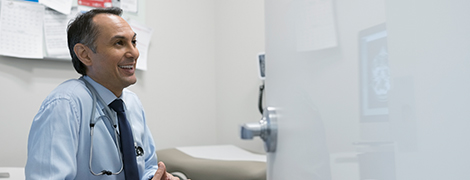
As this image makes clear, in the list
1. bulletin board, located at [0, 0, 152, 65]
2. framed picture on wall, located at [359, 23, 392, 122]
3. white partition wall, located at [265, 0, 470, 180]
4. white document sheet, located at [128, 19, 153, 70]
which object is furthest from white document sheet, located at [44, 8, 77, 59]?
framed picture on wall, located at [359, 23, 392, 122]

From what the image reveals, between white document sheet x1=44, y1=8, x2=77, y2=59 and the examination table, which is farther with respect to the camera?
white document sheet x1=44, y1=8, x2=77, y2=59

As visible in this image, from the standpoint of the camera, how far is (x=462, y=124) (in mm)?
156

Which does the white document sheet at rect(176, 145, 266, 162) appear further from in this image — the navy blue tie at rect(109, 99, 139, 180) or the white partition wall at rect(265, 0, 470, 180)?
the white partition wall at rect(265, 0, 470, 180)

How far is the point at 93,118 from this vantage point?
926mm

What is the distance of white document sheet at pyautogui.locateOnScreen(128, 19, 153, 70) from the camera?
1.88 m

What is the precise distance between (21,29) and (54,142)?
97 cm

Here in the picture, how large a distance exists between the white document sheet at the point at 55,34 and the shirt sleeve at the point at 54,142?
863 mm

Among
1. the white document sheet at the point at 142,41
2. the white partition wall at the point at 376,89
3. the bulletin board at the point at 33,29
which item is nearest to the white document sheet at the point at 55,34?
the bulletin board at the point at 33,29

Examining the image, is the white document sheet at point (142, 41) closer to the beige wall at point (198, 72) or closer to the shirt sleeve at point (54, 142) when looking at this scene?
the beige wall at point (198, 72)

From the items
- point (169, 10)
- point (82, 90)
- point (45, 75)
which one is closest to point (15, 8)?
point (45, 75)

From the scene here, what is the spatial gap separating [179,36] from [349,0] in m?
1.92

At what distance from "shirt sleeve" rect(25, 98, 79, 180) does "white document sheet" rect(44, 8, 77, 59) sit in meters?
0.86

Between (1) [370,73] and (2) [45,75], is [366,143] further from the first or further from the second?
(2) [45,75]

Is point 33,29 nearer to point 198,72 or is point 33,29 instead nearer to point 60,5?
point 60,5
